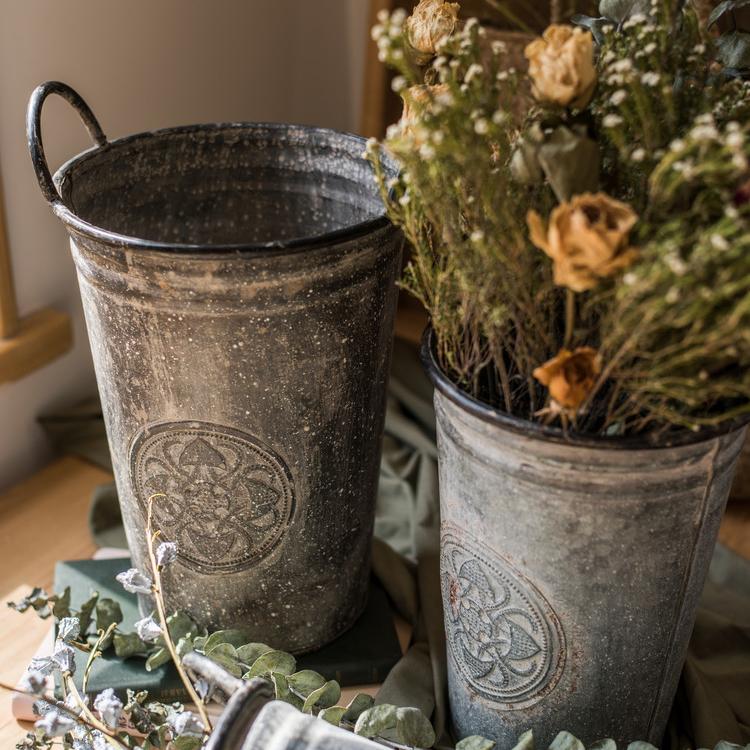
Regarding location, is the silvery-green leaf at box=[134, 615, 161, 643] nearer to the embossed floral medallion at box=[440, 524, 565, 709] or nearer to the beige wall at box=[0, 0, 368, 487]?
the embossed floral medallion at box=[440, 524, 565, 709]

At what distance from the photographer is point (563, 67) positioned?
0.56 metres

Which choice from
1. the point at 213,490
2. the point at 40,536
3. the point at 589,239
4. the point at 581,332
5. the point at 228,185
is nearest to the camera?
the point at 589,239

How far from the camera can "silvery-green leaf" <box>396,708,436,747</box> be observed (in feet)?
2.53

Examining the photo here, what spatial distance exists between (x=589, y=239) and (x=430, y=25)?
0.25m

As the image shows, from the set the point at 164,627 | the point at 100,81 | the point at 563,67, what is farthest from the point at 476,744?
the point at 100,81

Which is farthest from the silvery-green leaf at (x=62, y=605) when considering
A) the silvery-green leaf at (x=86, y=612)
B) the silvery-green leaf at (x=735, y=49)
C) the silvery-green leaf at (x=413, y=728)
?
the silvery-green leaf at (x=735, y=49)

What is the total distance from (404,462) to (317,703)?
438 millimetres

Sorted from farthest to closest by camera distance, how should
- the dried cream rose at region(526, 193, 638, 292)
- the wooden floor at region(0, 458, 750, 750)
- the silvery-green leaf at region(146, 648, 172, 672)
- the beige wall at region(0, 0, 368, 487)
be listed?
the beige wall at region(0, 0, 368, 487) → the wooden floor at region(0, 458, 750, 750) → the silvery-green leaf at region(146, 648, 172, 672) → the dried cream rose at region(526, 193, 638, 292)

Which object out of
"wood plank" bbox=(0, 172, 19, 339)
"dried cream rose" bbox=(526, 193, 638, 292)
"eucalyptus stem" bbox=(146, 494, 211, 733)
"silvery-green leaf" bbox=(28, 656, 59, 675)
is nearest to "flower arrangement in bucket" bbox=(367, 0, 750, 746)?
"dried cream rose" bbox=(526, 193, 638, 292)

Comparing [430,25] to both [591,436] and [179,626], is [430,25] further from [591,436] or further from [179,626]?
[179,626]

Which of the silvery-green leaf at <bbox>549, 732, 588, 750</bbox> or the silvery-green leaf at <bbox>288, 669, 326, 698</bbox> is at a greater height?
the silvery-green leaf at <bbox>549, 732, 588, 750</bbox>

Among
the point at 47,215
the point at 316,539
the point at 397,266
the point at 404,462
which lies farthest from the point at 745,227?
the point at 47,215

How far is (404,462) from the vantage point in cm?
119

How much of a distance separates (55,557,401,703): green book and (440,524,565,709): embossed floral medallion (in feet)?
0.52
